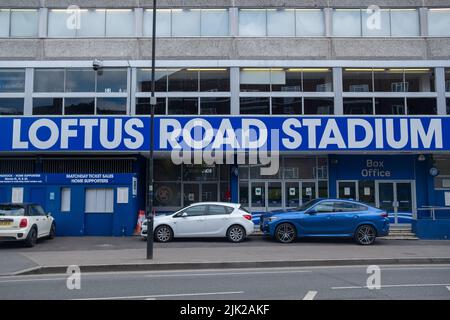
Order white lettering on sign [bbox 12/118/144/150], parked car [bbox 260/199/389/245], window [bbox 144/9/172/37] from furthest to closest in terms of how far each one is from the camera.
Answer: window [bbox 144/9/172/37], white lettering on sign [bbox 12/118/144/150], parked car [bbox 260/199/389/245]

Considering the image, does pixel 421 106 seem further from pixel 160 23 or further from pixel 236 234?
pixel 160 23

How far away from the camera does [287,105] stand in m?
22.5

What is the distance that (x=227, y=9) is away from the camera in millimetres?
23844

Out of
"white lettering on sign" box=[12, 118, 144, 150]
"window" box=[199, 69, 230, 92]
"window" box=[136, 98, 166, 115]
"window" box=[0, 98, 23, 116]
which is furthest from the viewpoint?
"window" box=[199, 69, 230, 92]

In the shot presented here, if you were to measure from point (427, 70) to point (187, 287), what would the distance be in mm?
18004

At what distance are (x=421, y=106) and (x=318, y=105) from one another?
4772mm

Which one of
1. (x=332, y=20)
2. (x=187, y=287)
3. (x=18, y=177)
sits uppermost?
(x=332, y=20)

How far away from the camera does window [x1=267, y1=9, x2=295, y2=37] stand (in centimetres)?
2370

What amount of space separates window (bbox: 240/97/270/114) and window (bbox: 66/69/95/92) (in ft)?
23.0

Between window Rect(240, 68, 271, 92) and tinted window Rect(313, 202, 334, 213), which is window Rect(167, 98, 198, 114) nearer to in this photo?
window Rect(240, 68, 271, 92)

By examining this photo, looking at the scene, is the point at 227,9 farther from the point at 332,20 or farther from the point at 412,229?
the point at 412,229

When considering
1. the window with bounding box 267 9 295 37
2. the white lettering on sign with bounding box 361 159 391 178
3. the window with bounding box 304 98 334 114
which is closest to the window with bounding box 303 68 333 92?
the window with bounding box 304 98 334 114

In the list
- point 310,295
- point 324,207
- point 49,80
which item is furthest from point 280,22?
point 310,295

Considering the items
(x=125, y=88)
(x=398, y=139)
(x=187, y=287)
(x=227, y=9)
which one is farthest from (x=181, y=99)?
(x=187, y=287)
